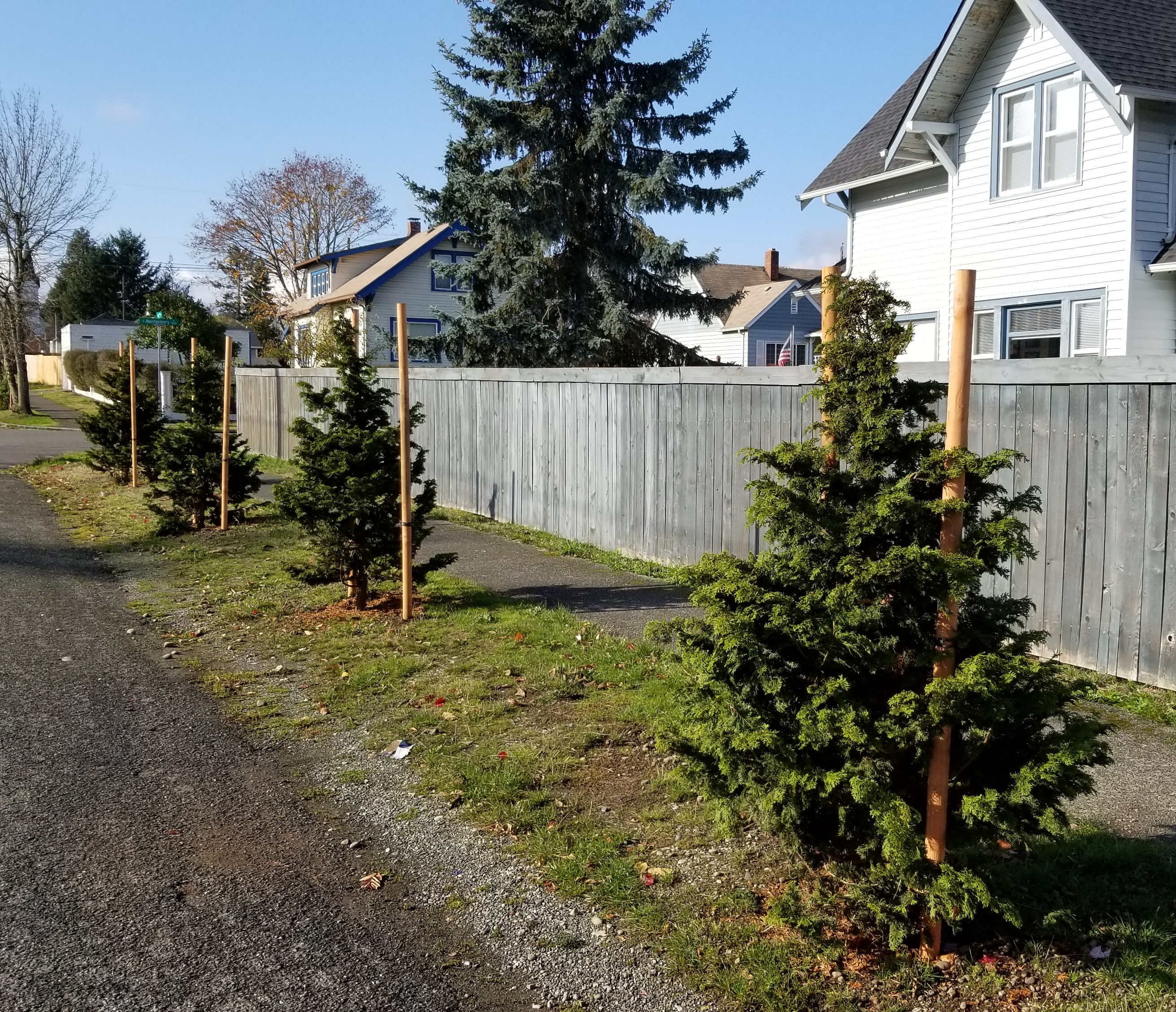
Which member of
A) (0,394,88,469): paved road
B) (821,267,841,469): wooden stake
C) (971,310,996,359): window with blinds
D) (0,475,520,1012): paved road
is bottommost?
(0,475,520,1012): paved road

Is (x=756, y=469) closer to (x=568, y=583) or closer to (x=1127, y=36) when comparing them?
(x=568, y=583)

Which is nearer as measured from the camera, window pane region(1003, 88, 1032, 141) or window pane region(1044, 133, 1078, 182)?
window pane region(1044, 133, 1078, 182)

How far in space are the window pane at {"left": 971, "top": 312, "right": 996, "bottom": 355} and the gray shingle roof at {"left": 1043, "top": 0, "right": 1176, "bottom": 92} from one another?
11.7ft

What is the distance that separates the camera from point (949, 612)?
3.44m

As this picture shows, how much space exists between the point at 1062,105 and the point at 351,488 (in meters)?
11.1

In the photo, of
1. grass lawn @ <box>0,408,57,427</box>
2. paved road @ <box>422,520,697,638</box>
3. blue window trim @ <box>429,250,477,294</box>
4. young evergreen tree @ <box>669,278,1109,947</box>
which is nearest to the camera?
young evergreen tree @ <box>669,278,1109,947</box>

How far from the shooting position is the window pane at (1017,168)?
48.3 feet

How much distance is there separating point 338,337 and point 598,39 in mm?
14545

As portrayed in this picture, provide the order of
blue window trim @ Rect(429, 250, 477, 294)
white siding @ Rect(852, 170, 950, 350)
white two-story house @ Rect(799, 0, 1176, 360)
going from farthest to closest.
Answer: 1. blue window trim @ Rect(429, 250, 477, 294)
2. white siding @ Rect(852, 170, 950, 350)
3. white two-story house @ Rect(799, 0, 1176, 360)

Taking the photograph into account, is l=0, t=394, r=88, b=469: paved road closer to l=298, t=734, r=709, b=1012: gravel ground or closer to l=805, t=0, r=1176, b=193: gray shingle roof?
l=805, t=0, r=1176, b=193: gray shingle roof

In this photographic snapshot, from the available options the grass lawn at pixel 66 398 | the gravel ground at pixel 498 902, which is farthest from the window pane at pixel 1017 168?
the grass lawn at pixel 66 398

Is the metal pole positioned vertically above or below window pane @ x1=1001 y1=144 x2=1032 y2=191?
below

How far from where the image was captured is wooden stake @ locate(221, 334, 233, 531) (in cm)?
1274

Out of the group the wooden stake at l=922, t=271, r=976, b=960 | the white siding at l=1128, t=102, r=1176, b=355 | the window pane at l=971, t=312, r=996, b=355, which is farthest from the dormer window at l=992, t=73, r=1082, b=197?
the wooden stake at l=922, t=271, r=976, b=960
